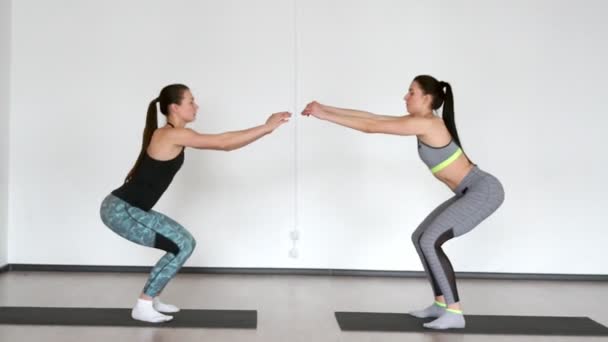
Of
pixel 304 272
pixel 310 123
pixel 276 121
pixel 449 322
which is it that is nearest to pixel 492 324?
pixel 449 322

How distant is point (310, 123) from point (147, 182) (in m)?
1.83

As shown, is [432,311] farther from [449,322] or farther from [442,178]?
[442,178]

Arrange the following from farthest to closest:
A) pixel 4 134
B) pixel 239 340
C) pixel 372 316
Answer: pixel 4 134, pixel 372 316, pixel 239 340

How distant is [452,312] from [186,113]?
5.92ft

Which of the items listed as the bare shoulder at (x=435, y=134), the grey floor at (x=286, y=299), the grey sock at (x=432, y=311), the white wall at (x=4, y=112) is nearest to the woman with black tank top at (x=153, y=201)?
the grey floor at (x=286, y=299)

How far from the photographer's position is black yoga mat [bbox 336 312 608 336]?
3.11 m

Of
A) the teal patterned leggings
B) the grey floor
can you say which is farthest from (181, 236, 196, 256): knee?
the grey floor

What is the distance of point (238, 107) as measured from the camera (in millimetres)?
4672

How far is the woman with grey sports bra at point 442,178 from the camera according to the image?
3.16m

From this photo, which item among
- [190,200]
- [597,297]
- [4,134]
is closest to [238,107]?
[190,200]

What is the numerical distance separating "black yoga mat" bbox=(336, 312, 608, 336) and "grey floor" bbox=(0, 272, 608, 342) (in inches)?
3.3

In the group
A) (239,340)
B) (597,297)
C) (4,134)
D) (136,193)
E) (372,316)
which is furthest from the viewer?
(4,134)

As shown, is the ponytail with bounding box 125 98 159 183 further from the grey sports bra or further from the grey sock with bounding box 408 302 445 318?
the grey sock with bounding box 408 302 445 318

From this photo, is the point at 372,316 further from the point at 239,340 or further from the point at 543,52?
the point at 543,52
